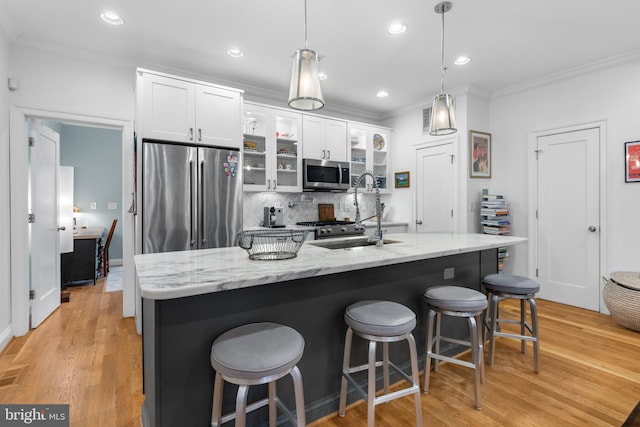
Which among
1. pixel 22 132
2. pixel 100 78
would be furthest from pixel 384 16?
pixel 22 132

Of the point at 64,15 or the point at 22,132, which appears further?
the point at 22,132

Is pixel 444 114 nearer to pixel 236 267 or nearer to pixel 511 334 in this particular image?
pixel 511 334

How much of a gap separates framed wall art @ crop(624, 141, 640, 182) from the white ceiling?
94 centimetres

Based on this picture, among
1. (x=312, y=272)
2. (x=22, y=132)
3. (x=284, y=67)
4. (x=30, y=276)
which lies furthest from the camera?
(x=284, y=67)

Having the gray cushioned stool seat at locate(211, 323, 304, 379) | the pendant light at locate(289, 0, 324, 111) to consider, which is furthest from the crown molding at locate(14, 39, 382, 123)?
the gray cushioned stool seat at locate(211, 323, 304, 379)

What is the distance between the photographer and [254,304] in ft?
5.01

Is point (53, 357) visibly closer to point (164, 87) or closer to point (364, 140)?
point (164, 87)

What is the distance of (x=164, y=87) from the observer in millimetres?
3098

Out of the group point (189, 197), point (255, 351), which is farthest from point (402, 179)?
point (255, 351)

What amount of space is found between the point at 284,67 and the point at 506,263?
3.96m

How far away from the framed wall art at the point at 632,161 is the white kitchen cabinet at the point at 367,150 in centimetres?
292

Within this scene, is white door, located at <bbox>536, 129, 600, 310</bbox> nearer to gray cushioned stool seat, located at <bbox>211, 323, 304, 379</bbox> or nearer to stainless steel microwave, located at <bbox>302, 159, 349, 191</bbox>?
stainless steel microwave, located at <bbox>302, 159, 349, 191</bbox>

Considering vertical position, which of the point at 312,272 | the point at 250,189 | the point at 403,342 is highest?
the point at 250,189

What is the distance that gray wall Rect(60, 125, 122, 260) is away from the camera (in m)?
5.93
